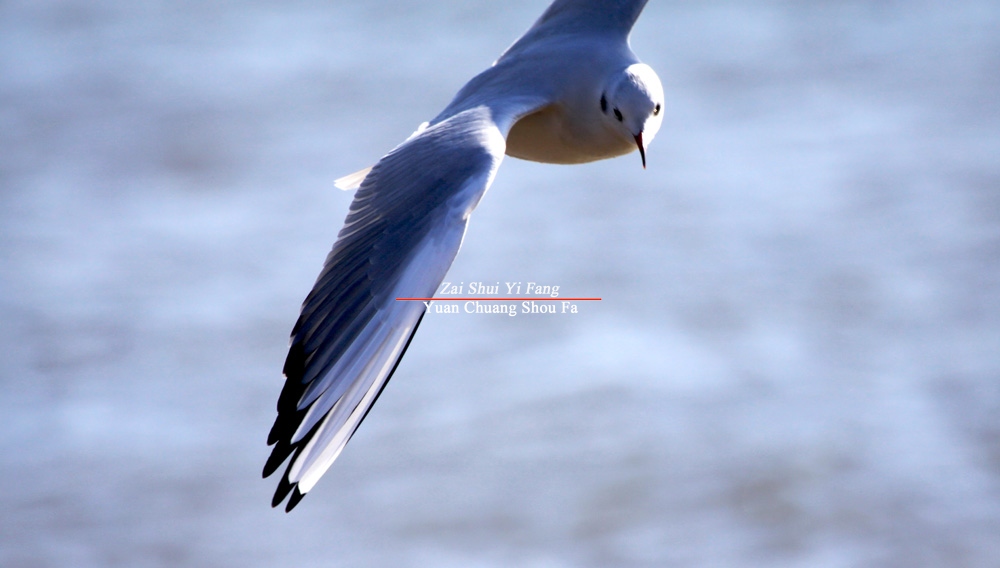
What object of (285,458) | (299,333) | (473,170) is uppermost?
(473,170)

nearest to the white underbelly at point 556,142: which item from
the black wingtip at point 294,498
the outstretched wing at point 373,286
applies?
the outstretched wing at point 373,286

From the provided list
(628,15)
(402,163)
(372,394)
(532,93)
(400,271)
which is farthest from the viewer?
(628,15)

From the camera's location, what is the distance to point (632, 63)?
9.21ft

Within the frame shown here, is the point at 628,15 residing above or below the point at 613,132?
above

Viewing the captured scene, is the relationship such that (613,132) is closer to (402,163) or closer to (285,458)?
(402,163)

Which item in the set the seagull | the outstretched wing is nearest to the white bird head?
the seagull

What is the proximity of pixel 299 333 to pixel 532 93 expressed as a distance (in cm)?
73

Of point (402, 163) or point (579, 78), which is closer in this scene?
point (402, 163)

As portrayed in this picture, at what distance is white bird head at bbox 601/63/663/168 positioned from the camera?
8.68 ft

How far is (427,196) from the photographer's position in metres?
2.43

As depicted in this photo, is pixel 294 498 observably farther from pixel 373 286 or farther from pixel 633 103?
pixel 633 103

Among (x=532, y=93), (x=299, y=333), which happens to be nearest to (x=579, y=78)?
(x=532, y=93)

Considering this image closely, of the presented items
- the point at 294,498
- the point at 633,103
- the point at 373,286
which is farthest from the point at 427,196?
the point at 294,498

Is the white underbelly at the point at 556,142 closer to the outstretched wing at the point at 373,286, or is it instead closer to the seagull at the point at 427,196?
the seagull at the point at 427,196
